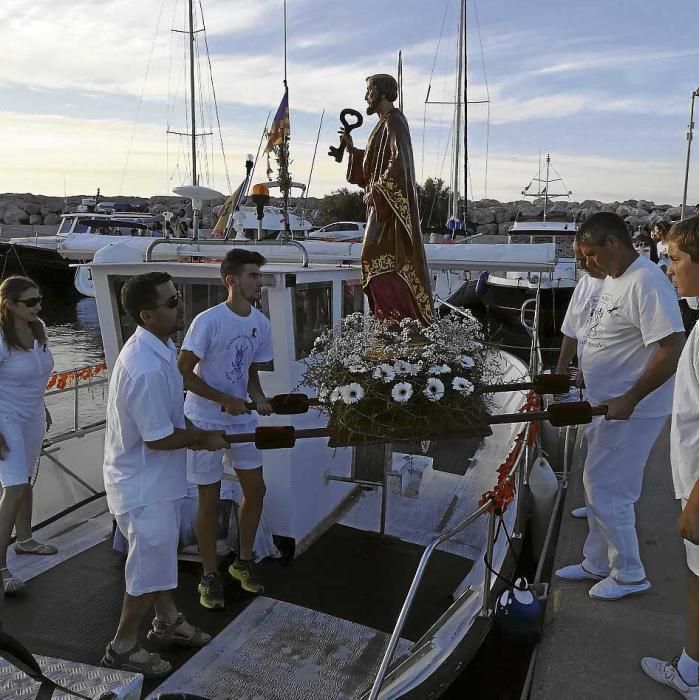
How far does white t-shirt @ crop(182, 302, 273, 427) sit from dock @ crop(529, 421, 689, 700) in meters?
1.93

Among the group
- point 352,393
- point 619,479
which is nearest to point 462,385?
point 352,393

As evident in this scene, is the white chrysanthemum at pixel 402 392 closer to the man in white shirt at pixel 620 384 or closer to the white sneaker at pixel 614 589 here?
the man in white shirt at pixel 620 384

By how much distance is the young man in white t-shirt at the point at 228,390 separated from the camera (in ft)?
11.4

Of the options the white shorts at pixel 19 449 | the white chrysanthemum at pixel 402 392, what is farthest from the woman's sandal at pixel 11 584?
the white chrysanthemum at pixel 402 392

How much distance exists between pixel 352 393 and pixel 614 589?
65.8 inches

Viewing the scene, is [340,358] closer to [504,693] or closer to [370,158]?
[370,158]

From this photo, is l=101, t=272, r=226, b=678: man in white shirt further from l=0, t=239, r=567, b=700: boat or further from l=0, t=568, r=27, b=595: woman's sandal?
l=0, t=568, r=27, b=595: woman's sandal

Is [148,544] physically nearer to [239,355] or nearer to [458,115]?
[239,355]

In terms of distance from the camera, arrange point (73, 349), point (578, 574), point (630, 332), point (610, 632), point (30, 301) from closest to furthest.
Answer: point (610, 632)
point (630, 332)
point (578, 574)
point (30, 301)
point (73, 349)

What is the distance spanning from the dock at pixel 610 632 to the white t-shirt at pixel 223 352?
1.93 m

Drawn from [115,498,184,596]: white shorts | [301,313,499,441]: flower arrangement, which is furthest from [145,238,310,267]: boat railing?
[115,498,184,596]: white shorts

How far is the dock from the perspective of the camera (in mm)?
2637

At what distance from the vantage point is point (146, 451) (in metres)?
2.85

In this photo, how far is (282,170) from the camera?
6.67 metres
